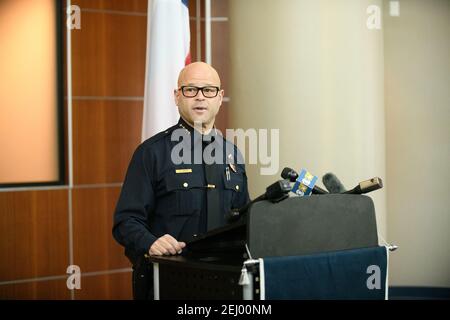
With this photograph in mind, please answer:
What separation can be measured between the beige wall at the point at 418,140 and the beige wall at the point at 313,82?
2.54ft

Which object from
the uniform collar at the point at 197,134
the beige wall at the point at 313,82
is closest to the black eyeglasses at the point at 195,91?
the uniform collar at the point at 197,134

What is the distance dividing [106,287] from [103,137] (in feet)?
3.85

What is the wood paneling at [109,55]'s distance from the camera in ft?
16.0

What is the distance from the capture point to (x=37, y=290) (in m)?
Answer: 4.73

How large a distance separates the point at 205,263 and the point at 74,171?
3.27 metres

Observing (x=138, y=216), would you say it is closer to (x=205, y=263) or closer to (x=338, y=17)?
(x=205, y=263)

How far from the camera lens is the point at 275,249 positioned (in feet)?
5.83

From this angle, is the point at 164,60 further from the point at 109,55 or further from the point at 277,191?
the point at 277,191

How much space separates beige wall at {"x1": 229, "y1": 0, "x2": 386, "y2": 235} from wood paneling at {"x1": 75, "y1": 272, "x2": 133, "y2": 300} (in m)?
1.36

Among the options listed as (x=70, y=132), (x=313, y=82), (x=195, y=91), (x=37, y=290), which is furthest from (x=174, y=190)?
(x=37, y=290)

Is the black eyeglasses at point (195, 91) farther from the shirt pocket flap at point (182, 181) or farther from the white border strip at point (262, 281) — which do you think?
the white border strip at point (262, 281)

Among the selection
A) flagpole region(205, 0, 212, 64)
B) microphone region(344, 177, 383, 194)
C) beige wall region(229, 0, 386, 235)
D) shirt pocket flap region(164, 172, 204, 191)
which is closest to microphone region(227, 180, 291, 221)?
microphone region(344, 177, 383, 194)

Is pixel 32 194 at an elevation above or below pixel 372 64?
below
